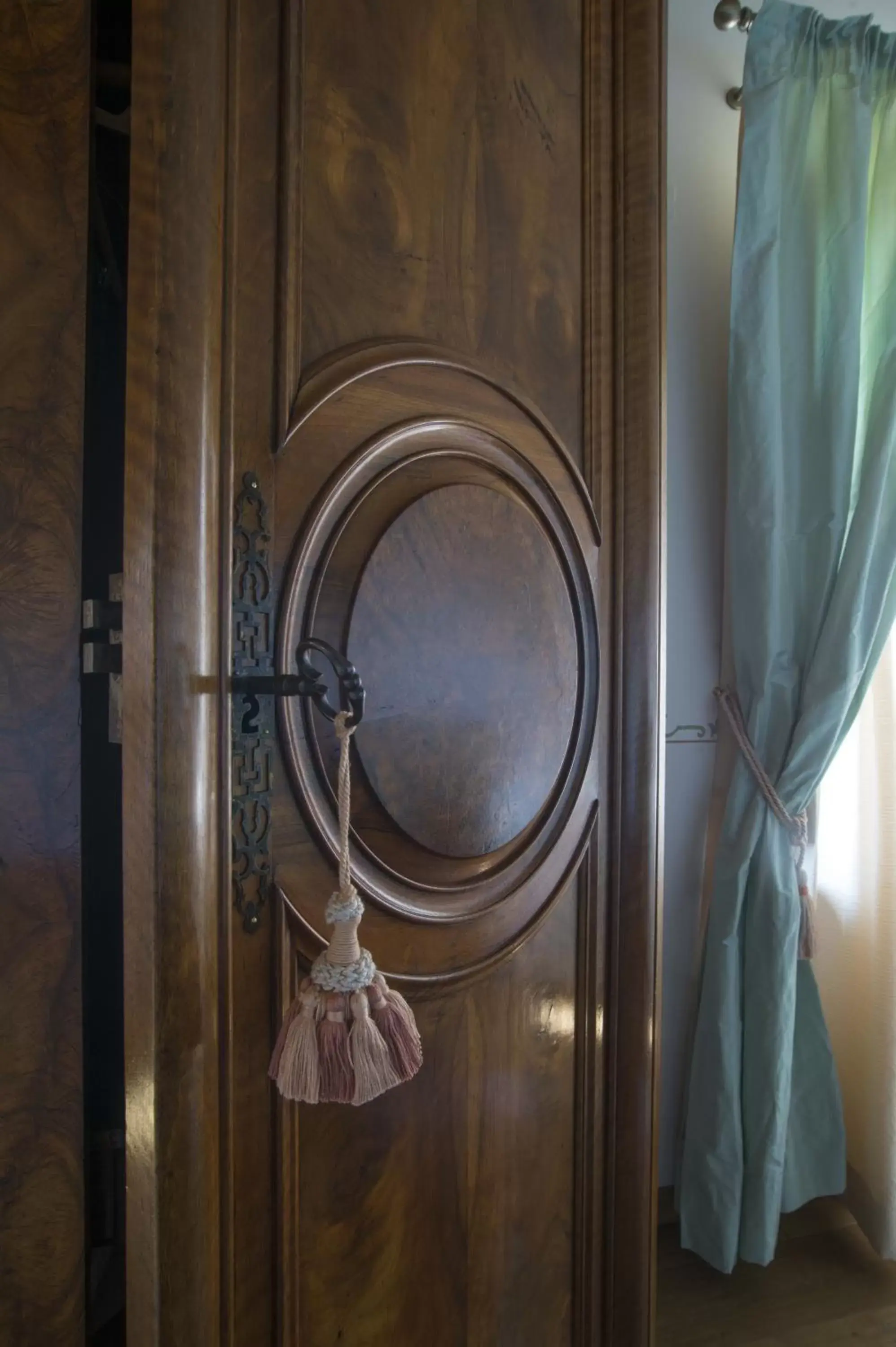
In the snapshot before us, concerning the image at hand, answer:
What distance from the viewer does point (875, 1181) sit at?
1.23 meters

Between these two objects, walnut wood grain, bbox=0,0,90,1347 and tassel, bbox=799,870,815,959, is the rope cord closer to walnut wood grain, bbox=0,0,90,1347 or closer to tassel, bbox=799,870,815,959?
walnut wood grain, bbox=0,0,90,1347

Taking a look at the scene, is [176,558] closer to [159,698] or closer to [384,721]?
[159,698]

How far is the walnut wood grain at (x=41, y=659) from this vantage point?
0.52 metres

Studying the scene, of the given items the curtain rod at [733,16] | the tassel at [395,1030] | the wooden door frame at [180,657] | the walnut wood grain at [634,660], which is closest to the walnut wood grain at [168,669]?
the wooden door frame at [180,657]

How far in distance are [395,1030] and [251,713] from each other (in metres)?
0.24

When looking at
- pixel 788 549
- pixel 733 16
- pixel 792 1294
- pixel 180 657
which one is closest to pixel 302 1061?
pixel 180 657

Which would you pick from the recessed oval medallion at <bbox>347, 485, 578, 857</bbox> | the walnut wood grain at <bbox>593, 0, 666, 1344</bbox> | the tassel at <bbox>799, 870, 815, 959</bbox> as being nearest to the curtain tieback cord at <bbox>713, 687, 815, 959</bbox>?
the tassel at <bbox>799, 870, 815, 959</bbox>

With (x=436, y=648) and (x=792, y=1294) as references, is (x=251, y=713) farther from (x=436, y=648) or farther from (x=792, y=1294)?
(x=792, y=1294)

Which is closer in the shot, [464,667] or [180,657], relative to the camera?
[180,657]

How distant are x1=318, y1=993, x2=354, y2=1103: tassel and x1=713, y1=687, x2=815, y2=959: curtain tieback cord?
2.80ft

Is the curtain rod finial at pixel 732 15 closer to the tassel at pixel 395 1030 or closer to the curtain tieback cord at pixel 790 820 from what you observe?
the curtain tieback cord at pixel 790 820

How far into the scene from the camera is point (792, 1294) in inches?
46.6

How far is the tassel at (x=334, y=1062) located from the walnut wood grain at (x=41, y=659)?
175 millimetres

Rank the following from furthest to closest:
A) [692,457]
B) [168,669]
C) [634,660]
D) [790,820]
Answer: [692,457] < [790,820] < [634,660] < [168,669]
